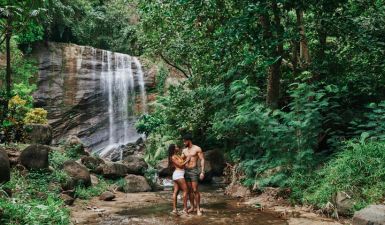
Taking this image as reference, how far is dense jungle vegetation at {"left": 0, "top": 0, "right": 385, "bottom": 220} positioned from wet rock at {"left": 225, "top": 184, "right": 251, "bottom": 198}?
0.94 ft

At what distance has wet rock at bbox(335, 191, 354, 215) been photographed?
6.84 metres

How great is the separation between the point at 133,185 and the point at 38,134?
343 cm

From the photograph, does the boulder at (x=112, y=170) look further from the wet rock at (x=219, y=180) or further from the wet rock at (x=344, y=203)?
the wet rock at (x=344, y=203)

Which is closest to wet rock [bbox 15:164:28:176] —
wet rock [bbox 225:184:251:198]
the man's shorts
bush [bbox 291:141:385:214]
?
the man's shorts

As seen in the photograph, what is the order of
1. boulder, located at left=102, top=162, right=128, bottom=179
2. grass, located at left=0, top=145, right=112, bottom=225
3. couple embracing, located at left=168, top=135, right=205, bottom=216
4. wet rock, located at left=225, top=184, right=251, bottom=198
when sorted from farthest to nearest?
boulder, located at left=102, top=162, right=128, bottom=179 < wet rock, located at left=225, top=184, right=251, bottom=198 < couple embracing, located at left=168, top=135, right=205, bottom=216 < grass, located at left=0, top=145, right=112, bottom=225

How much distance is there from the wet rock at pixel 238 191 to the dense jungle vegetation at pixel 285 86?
0.94 feet

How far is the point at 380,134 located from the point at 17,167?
26.4 feet

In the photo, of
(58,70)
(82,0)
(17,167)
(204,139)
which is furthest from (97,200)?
(82,0)

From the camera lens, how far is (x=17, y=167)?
9.32 m

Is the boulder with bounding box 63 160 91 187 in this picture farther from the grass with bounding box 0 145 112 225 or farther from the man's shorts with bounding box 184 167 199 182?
the man's shorts with bounding box 184 167 199 182

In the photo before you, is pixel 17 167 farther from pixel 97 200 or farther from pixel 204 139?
pixel 204 139

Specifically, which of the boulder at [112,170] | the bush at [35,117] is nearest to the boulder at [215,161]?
the boulder at [112,170]

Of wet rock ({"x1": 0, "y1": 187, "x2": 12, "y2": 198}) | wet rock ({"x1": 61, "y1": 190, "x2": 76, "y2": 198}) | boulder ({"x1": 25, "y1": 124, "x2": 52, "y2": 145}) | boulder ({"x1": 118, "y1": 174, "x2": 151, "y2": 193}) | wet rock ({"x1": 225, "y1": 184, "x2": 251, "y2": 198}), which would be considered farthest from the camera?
boulder ({"x1": 25, "y1": 124, "x2": 52, "y2": 145})

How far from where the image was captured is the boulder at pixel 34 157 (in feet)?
30.9
